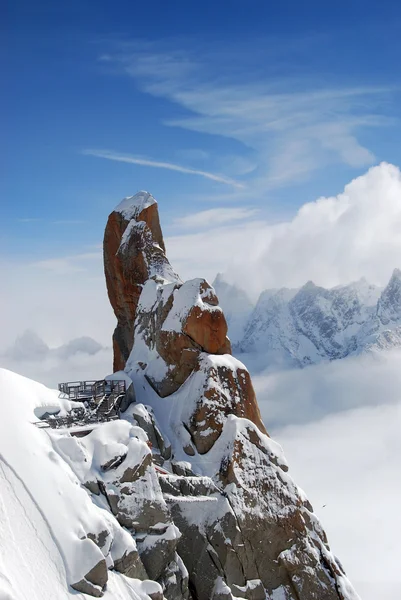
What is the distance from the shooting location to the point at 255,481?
52.2 m

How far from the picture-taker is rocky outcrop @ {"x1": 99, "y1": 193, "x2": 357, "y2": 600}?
4262cm

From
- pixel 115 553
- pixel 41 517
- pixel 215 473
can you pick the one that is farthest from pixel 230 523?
pixel 41 517

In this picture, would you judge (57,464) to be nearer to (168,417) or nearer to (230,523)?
(230,523)

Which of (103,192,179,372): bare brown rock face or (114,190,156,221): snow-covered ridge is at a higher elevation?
(114,190,156,221): snow-covered ridge

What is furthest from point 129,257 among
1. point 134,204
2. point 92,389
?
point 92,389

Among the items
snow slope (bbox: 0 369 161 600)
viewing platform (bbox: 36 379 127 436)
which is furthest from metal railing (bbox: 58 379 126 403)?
snow slope (bbox: 0 369 161 600)

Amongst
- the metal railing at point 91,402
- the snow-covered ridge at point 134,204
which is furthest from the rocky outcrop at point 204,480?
the snow-covered ridge at point 134,204

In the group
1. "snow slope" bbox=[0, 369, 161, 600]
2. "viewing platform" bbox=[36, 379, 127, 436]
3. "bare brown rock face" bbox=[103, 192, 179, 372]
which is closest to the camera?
"snow slope" bbox=[0, 369, 161, 600]

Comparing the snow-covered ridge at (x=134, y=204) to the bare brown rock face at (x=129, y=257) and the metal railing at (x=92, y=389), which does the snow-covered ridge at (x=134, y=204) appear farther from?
the metal railing at (x=92, y=389)

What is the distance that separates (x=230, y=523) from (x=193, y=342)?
1589cm

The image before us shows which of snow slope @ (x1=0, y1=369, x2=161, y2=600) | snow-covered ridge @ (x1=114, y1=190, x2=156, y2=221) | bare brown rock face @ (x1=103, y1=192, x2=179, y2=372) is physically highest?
snow-covered ridge @ (x1=114, y1=190, x2=156, y2=221)

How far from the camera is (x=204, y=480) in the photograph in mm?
49844

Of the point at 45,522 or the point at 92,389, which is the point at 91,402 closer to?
the point at 92,389

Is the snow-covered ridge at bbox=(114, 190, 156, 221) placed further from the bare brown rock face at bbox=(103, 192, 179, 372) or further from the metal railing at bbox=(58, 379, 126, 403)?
the metal railing at bbox=(58, 379, 126, 403)
